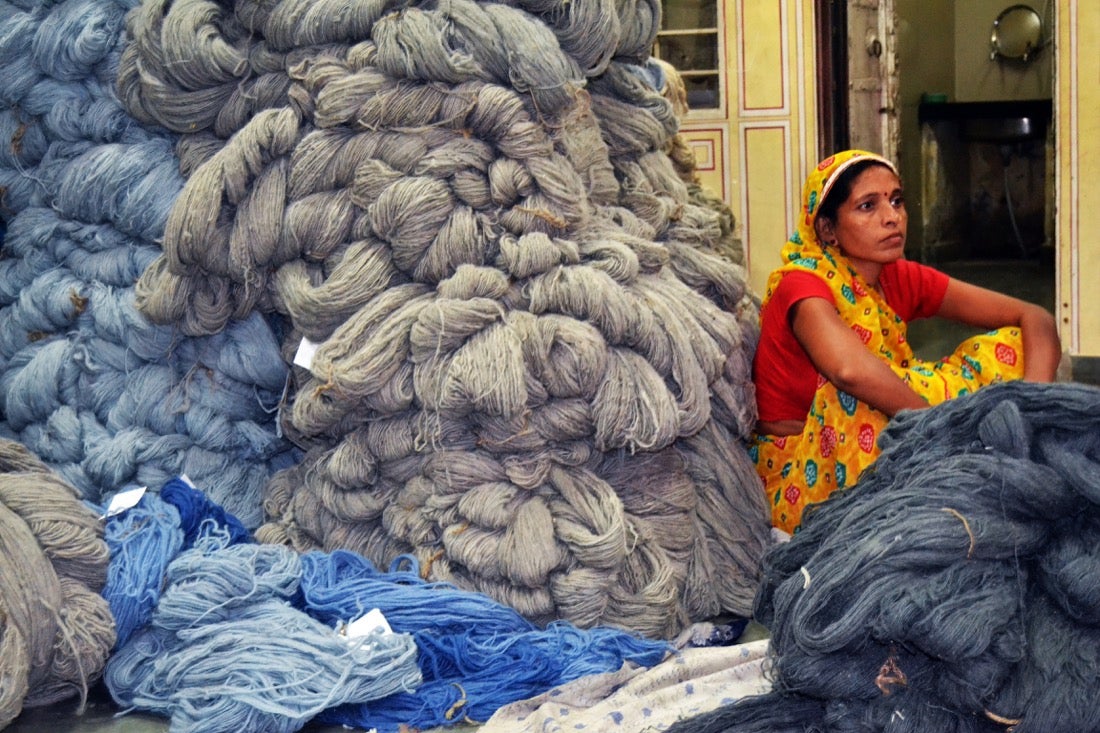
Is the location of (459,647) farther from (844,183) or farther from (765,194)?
(765,194)

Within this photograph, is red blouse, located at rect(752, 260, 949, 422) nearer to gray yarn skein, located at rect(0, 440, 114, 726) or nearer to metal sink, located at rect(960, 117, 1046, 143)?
gray yarn skein, located at rect(0, 440, 114, 726)

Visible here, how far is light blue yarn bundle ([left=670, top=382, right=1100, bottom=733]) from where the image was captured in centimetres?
157

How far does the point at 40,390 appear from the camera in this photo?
3.38 metres

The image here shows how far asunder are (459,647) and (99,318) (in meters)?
1.32

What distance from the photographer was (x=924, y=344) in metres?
6.75

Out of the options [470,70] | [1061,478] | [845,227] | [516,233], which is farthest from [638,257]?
[1061,478]

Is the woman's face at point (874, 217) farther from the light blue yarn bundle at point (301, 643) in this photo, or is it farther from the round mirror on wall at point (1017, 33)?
the round mirror on wall at point (1017, 33)

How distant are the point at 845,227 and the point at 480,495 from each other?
4.48 ft

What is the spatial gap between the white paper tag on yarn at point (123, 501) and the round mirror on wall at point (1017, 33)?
1132 cm


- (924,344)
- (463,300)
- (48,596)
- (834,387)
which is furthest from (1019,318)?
(924,344)

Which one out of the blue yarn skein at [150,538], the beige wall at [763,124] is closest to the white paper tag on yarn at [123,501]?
the blue yarn skein at [150,538]

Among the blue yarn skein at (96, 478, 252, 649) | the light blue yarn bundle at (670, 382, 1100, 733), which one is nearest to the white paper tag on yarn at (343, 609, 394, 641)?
the blue yarn skein at (96, 478, 252, 649)

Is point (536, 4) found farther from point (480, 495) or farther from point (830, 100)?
→ point (830, 100)

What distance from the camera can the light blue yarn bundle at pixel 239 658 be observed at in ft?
8.01
